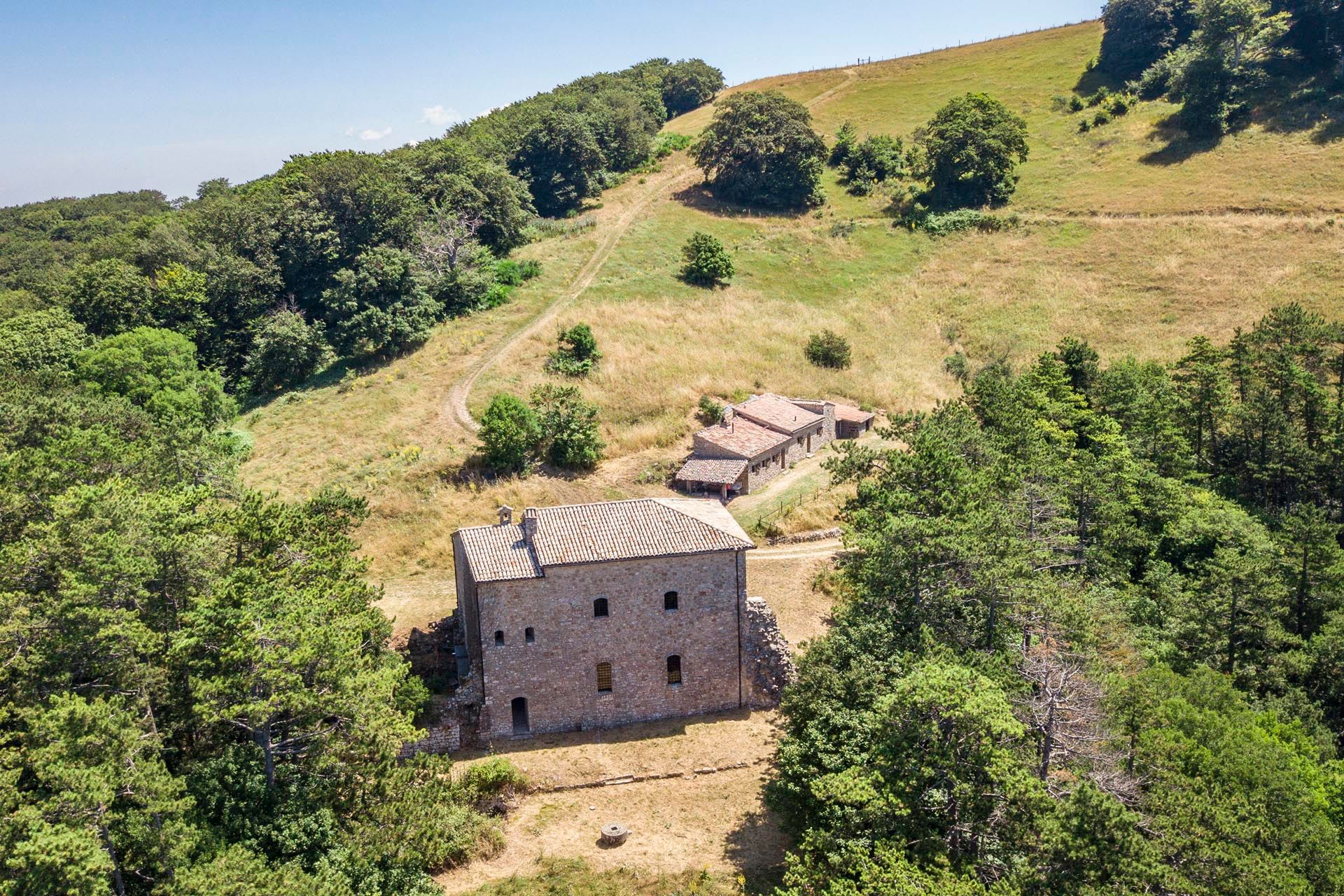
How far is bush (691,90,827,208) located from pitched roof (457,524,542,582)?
7312 centimetres

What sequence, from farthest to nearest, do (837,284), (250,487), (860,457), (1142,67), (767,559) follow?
(1142,67) → (837,284) → (250,487) → (767,559) → (860,457)

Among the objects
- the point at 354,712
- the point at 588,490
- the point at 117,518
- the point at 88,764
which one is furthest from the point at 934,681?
the point at 588,490

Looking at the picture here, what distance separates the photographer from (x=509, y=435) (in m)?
52.5

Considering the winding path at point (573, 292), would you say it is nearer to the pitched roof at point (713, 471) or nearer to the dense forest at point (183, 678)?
the pitched roof at point (713, 471)

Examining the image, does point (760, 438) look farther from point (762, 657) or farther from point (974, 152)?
→ point (974, 152)

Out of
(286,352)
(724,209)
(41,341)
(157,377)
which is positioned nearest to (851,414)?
(286,352)

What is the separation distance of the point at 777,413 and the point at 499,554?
28.6 m

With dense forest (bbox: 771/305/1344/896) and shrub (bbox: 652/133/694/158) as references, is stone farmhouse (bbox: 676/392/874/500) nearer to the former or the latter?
dense forest (bbox: 771/305/1344/896)

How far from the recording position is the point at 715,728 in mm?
36875

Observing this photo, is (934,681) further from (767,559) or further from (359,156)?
(359,156)

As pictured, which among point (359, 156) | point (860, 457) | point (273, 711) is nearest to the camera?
point (273, 711)

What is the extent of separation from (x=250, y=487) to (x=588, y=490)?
2020 centimetres

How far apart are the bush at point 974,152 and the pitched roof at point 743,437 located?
5691 centimetres

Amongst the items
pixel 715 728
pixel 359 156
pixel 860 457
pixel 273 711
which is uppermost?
pixel 359 156
